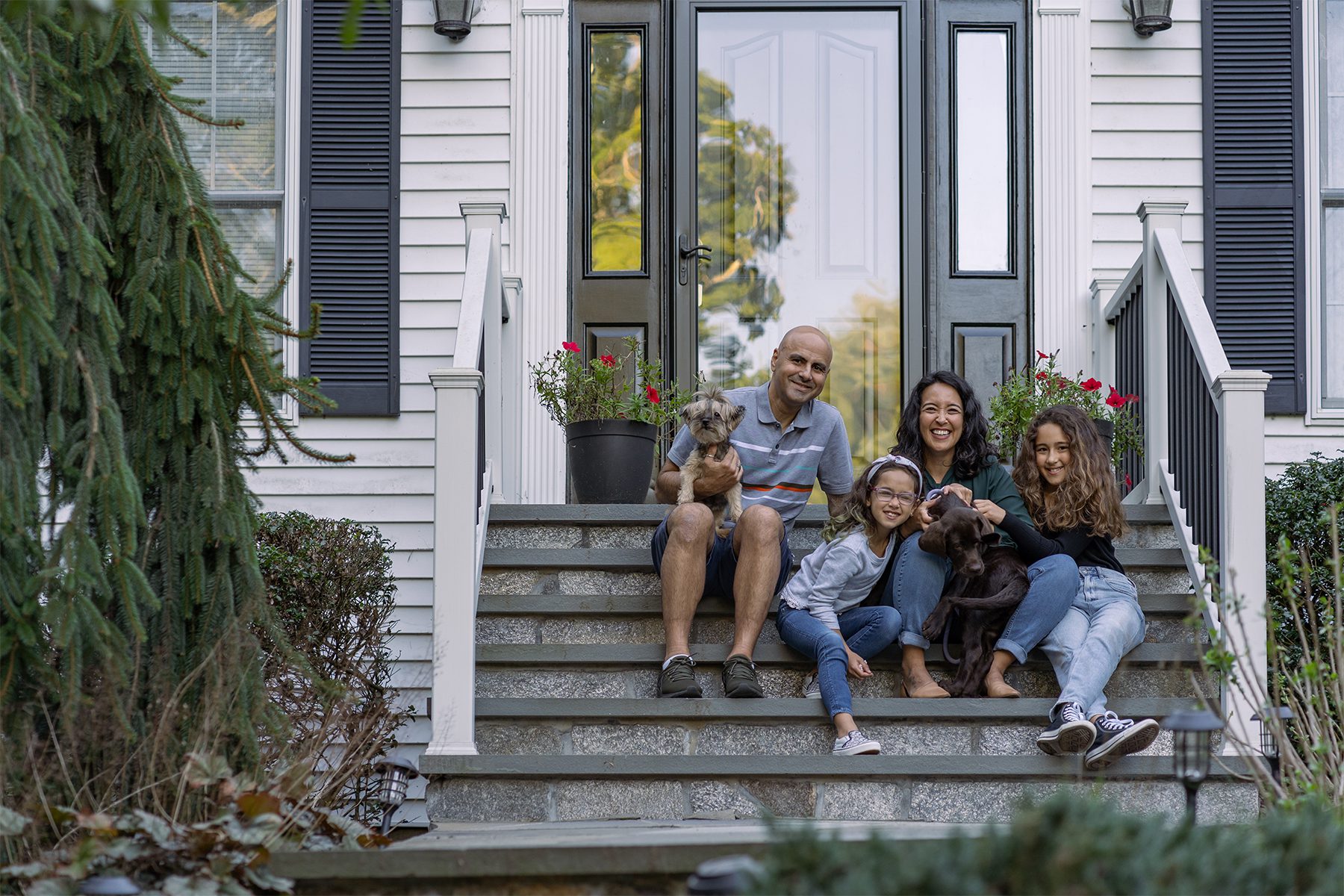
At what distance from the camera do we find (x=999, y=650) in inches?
169

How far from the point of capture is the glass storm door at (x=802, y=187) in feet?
21.1

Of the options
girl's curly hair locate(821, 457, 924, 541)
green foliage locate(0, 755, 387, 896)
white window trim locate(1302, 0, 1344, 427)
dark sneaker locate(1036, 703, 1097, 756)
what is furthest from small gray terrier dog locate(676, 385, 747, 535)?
white window trim locate(1302, 0, 1344, 427)

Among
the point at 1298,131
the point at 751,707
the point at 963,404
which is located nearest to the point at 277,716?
the point at 751,707

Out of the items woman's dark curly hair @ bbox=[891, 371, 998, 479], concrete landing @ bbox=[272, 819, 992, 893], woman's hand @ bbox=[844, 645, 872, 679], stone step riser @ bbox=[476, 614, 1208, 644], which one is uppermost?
woman's dark curly hair @ bbox=[891, 371, 998, 479]

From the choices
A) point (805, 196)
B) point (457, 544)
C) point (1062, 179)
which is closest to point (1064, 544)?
point (457, 544)

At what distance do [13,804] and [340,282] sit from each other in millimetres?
3221

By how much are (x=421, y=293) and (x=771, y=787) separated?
9.73 feet

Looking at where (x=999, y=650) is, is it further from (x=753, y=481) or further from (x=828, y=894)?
(x=828, y=894)

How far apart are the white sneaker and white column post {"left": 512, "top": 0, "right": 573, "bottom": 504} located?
2.36 m

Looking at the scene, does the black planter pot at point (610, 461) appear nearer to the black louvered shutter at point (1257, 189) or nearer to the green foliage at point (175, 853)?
the black louvered shutter at point (1257, 189)

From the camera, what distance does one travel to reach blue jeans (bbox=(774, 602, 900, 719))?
415cm

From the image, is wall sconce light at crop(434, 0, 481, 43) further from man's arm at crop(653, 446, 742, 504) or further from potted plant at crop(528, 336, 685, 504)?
man's arm at crop(653, 446, 742, 504)

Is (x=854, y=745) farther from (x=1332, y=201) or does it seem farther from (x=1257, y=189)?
(x=1332, y=201)

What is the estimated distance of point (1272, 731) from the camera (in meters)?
3.28
